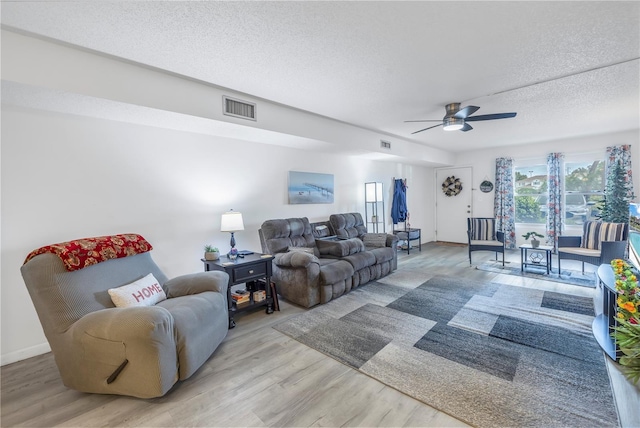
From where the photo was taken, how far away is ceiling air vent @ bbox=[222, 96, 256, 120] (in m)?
3.02

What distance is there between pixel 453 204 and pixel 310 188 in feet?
15.9

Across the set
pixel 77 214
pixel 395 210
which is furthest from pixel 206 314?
pixel 395 210

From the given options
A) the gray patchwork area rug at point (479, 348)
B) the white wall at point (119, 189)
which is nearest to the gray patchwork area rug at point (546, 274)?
the gray patchwork area rug at point (479, 348)

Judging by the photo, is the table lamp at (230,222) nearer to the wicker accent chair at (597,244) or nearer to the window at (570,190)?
the wicker accent chair at (597,244)

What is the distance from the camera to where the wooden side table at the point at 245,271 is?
296 centimetres

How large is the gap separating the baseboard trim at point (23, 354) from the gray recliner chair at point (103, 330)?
892 millimetres

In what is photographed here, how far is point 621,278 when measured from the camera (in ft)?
7.68

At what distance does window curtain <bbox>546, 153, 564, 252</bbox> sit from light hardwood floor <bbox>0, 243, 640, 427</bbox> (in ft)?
16.1

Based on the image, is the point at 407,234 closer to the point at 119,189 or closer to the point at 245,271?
the point at 245,271

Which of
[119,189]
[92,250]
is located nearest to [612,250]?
[92,250]

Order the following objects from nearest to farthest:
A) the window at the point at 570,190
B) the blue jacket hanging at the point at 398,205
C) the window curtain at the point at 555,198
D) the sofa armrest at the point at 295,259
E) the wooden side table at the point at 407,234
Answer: the sofa armrest at the point at 295,259, the window at the point at 570,190, the window curtain at the point at 555,198, the wooden side table at the point at 407,234, the blue jacket hanging at the point at 398,205

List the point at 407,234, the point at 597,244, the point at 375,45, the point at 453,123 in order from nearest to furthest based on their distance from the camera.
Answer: the point at 375,45, the point at 453,123, the point at 597,244, the point at 407,234

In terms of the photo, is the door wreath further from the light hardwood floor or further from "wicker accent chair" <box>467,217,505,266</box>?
the light hardwood floor

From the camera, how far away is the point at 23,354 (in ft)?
7.86
